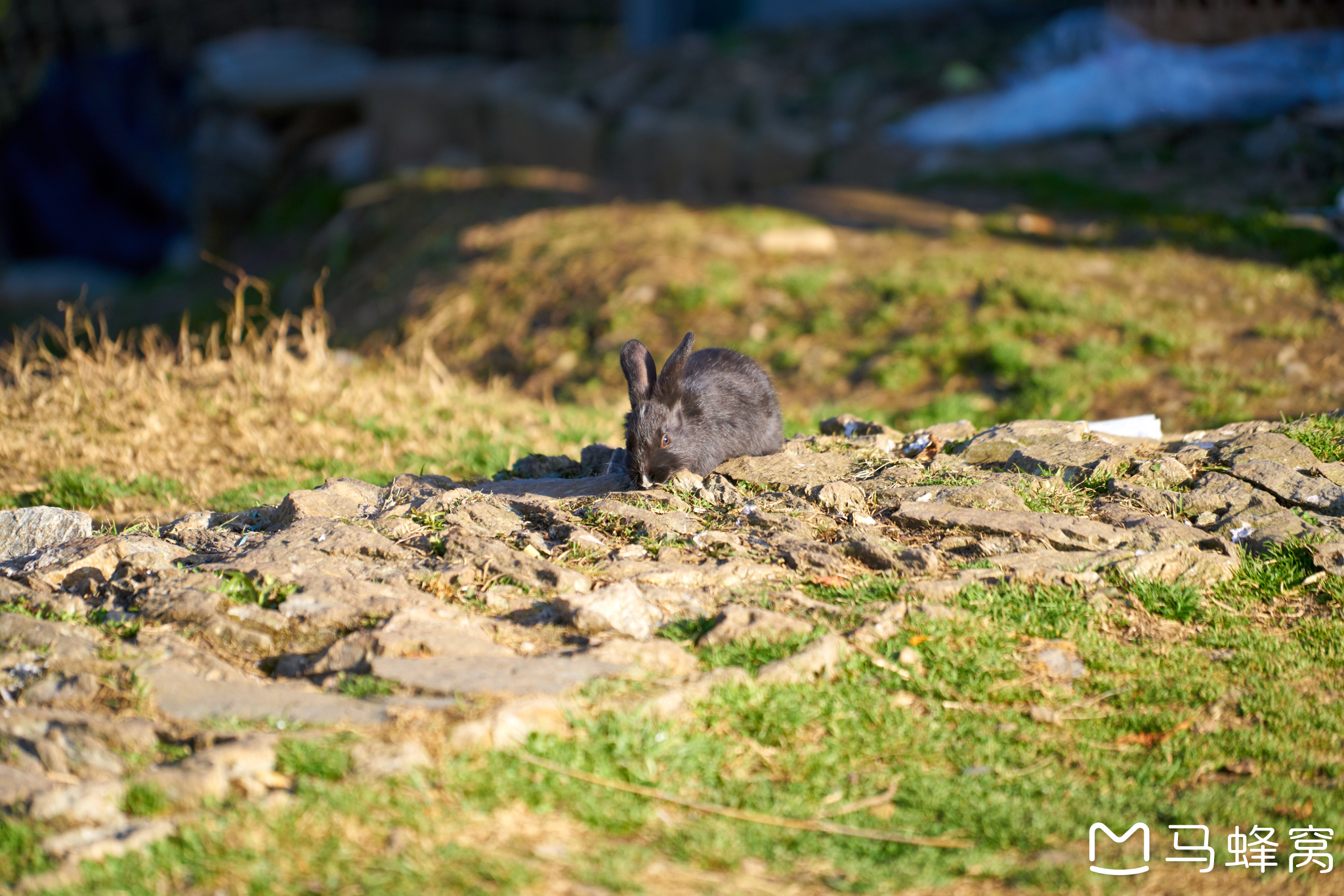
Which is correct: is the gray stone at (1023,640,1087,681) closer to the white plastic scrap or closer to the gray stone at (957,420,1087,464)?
the gray stone at (957,420,1087,464)

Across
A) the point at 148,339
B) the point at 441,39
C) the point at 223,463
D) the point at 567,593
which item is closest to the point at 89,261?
the point at 441,39

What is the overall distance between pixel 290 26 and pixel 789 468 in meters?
18.5

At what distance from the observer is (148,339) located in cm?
635

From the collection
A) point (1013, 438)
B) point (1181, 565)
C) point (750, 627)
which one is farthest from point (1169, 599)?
point (750, 627)

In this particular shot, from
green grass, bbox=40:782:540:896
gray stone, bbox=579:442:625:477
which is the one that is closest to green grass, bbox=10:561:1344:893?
green grass, bbox=40:782:540:896

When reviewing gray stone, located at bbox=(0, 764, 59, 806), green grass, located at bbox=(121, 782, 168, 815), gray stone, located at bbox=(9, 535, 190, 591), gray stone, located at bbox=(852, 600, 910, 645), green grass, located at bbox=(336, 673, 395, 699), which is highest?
gray stone, located at bbox=(9, 535, 190, 591)

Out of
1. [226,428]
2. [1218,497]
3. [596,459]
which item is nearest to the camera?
[1218,497]

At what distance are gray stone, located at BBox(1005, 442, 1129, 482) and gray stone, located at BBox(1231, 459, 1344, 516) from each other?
454mm

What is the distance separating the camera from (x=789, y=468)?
461cm

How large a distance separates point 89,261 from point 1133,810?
18551mm

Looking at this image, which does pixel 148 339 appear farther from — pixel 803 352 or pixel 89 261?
pixel 89 261

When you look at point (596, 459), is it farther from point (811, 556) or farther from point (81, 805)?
point (81, 805)

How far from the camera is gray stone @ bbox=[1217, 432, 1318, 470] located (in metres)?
4.49

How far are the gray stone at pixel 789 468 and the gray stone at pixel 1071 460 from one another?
0.74 meters
